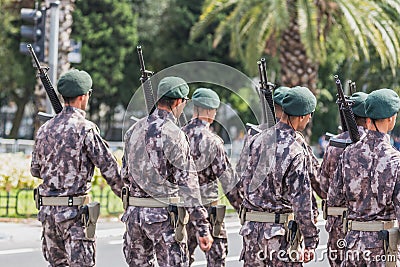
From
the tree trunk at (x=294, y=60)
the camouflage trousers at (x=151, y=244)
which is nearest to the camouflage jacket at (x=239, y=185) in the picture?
the camouflage trousers at (x=151, y=244)

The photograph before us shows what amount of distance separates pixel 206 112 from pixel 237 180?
31.1 inches

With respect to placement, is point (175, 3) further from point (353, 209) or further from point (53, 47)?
point (353, 209)

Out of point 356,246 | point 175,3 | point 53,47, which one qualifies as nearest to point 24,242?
point 53,47

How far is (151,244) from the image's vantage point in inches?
265

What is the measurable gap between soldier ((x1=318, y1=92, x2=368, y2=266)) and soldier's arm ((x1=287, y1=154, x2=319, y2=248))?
111 centimetres

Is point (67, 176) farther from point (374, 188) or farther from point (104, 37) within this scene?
point (104, 37)

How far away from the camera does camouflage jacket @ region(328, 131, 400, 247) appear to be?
5.75 m

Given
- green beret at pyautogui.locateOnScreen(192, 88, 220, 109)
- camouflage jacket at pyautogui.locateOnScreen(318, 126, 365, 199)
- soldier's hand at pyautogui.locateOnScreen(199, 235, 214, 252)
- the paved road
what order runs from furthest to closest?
the paved road < green beret at pyautogui.locateOnScreen(192, 88, 220, 109) < camouflage jacket at pyautogui.locateOnScreen(318, 126, 365, 199) < soldier's hand at pyautogui.locateOnScreen(199, 235, 214, 252)

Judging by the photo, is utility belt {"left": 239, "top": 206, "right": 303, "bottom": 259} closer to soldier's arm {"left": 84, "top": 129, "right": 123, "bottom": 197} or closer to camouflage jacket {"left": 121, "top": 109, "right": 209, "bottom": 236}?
camouflage jacket {"left": 121, "top": 109, "right": 209, "bottom": 236}

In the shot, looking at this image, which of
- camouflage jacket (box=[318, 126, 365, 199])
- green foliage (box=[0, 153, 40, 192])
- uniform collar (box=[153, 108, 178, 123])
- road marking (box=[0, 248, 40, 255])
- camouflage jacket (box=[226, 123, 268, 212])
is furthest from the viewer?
green foliage (box=[0, 153, 40, 192])

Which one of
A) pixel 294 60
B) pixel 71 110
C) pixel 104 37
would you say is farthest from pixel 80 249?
pixel 104 37

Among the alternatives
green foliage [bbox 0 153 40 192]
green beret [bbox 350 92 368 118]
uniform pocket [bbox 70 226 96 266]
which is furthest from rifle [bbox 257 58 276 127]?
green foliage [bbox 0 153 40 192]

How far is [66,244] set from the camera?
6605 mm

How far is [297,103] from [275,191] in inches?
27.7
